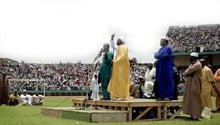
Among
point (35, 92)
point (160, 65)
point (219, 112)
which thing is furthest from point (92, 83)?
point (35, 92)

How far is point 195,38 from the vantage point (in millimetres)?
55281

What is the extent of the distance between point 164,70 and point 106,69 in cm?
225

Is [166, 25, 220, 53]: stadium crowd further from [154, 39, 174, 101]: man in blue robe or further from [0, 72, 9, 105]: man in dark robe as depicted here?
[154, 39, 174, 101]: man in blue robe

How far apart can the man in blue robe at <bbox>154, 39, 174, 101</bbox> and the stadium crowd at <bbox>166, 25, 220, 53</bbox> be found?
119 feet

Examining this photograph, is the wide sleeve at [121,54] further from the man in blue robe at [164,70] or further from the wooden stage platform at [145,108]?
the wooden stage platform at [145,108]

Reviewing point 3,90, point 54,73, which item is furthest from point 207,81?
point 54,73

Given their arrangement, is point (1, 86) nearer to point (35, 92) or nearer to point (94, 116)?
point (94, 116)

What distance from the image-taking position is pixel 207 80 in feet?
55.2

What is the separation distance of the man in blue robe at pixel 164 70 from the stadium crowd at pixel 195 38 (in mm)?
36303

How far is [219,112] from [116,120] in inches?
244

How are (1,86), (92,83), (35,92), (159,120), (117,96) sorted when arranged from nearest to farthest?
(159,120) < (117,96) < (92,83) < (1,86) < (35,92)

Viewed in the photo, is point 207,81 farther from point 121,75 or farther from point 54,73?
point 54,73

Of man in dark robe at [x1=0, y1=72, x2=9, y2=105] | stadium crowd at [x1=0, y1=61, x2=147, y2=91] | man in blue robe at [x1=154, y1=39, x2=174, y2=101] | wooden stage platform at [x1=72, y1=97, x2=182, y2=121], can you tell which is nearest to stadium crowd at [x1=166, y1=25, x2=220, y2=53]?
stadium crowd at [x1=0, y1=61, x2=147, y2=91]

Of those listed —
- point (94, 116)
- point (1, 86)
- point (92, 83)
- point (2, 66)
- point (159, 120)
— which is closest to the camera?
point (94, 116)
